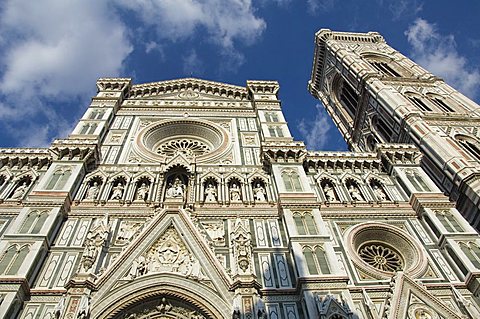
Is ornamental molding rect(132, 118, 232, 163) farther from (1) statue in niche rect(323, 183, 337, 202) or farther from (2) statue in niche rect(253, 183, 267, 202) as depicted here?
(1) statue in niche rect(323, 183, 337, 202)

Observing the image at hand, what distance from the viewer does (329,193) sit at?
1345cm

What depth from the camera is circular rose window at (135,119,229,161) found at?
53.1 ft

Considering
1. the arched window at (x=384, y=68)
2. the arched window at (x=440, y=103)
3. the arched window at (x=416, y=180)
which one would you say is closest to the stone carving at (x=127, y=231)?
the arched window at (x=416, y=180)

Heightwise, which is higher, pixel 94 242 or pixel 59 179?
pixel 59 179

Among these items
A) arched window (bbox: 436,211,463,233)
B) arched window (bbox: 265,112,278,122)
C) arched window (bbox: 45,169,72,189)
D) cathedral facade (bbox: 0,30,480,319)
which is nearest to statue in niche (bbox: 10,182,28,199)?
cathedral facade (bbox: 0,30,480,319)

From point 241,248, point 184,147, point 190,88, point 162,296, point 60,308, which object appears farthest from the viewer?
point 190,88

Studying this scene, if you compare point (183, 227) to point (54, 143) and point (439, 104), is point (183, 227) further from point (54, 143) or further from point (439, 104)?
point (439, 104)

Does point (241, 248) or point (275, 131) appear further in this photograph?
point (275, 131)

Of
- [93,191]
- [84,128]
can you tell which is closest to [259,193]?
[93,191]

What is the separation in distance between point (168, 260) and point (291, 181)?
4.54 meters

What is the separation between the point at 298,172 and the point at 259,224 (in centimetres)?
247

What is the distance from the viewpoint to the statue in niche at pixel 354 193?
13297mm

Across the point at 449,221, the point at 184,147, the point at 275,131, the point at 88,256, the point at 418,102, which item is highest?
the point at 418,102

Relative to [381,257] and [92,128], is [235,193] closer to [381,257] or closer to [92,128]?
[381,257]
